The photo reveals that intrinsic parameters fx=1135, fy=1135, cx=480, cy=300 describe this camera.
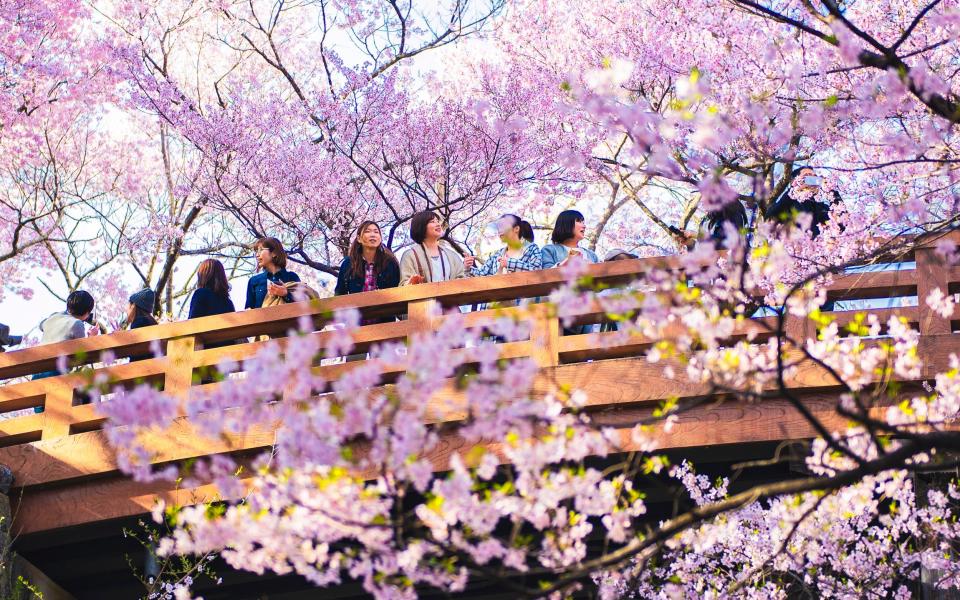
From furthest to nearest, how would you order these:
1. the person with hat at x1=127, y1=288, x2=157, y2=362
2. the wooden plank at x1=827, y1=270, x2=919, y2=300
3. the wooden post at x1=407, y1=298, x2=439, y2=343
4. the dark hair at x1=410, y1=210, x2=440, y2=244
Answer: the person with hat at x1=127, y1=288, x2=157, y2=362, the dark hair at x1=410, y1=210, x2=440, y2=244, the wooden post at x1=407, y1=298, x2=439, y2=343, the wooden plank at x1=827, y1=270, x2=919, y2=300

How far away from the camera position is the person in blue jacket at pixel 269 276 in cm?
803

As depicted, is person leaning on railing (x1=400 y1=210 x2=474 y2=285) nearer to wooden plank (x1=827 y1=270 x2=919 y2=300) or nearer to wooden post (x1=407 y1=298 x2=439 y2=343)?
wooden post (x1=407 y1=298 x2=439 y2=343)

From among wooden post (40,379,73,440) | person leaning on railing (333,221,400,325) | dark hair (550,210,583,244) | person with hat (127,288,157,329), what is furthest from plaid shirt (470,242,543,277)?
wooden post (40,379,73,440)

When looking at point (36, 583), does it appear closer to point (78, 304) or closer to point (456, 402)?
point (78, 304)

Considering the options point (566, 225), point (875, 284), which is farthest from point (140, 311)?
point (875, 284)

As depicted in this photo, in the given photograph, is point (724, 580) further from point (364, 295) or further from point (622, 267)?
point (364, 295)

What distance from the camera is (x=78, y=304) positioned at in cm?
859

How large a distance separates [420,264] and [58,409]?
9.00 feet

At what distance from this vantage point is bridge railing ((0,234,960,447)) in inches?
276

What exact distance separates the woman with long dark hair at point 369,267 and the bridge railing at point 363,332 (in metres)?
0.40

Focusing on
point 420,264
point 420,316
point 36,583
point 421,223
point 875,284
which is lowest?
point 36,583

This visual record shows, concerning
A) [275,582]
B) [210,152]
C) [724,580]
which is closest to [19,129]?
[210,152]

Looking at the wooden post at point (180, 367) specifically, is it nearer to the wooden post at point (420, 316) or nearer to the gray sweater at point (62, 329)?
the gray sweater at point (62, 329)

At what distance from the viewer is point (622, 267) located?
284 inches
